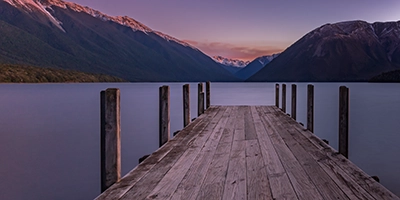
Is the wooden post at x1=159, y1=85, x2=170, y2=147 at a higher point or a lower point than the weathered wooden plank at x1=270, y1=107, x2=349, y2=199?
higher

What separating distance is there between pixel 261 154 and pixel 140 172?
2.09 meters

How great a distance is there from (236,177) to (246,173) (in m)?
0.23

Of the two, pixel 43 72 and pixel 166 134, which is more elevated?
pixel 43 72

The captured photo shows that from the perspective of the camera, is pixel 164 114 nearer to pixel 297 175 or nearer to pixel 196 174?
pixel 196 174

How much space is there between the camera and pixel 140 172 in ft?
14.5

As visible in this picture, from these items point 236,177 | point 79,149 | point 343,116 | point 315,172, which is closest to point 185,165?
point 236,177

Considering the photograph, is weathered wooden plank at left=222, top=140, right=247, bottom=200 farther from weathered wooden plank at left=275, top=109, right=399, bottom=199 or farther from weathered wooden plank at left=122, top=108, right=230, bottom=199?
weathered wooden plank at left=275, top=109, right=399, bottom=199

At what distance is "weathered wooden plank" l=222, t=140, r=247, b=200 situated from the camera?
11.7 ft

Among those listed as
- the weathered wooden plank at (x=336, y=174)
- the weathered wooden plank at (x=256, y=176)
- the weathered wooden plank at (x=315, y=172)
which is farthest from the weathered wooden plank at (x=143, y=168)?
the weathered wooden plank at (x=336, y=174)

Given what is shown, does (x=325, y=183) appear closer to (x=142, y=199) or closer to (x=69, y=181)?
(x=142, y=199)

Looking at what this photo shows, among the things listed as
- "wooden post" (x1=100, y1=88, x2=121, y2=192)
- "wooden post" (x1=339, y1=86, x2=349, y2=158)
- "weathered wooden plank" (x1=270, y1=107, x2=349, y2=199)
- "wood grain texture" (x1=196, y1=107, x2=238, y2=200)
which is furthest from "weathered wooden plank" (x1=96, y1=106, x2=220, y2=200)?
"wooden post" (x1=339, y1=86, x2=349, y2=158)

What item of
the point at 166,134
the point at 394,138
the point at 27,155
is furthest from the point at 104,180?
the point at 394,138

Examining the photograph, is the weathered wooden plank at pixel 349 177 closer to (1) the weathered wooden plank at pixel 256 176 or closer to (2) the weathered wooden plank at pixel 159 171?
(1) the weathered wooden plank at pixel 256 176

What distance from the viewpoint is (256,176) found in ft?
13.9
